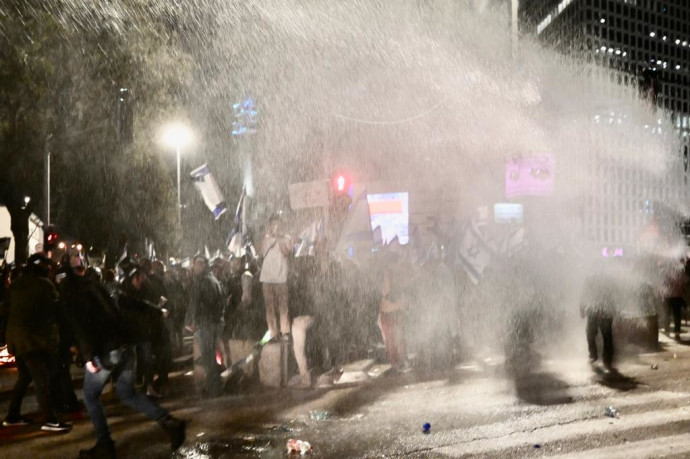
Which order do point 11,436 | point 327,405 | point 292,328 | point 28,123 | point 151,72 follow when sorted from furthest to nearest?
point 151,72
point 28,123
point 292,328
point 327,405
point 11,436

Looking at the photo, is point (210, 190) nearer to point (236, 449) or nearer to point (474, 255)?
point (474, 255)

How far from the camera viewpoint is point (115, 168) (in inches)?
867

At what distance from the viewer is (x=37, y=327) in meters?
7.12

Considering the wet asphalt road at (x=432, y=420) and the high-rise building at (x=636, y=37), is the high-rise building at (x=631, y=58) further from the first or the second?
the wet asphalt road at (x=432, y=420)

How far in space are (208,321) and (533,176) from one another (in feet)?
56.4

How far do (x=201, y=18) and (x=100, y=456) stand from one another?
1791cm

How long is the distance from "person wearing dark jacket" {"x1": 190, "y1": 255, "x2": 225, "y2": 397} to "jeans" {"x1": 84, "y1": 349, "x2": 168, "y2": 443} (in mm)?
2702

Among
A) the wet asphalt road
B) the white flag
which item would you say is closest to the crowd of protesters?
the wet asphalt road

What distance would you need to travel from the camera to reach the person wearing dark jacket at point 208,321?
9.04 metres

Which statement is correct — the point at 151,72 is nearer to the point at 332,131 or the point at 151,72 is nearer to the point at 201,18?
A: the point at 201,18

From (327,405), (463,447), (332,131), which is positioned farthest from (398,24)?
(332,131)

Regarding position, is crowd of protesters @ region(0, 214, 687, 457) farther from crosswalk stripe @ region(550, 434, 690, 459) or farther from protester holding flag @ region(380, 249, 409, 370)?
crosswalk stripe @ region(550, 434, 690, 459)

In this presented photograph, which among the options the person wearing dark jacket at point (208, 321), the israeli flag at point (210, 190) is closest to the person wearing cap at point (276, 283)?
the person wearing dark jacket at point (208, 321)

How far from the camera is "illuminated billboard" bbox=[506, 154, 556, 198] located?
78.4 feet
